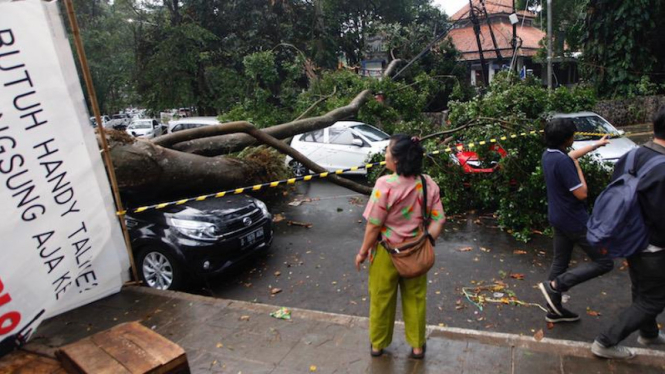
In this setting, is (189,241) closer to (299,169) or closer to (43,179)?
(43,179)

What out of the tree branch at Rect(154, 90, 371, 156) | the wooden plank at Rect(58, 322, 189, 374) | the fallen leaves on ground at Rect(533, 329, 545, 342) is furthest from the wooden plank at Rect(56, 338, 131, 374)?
the tree branch at Rect(154, 90, 371, 156)

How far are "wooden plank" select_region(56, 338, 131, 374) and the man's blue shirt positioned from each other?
348cm

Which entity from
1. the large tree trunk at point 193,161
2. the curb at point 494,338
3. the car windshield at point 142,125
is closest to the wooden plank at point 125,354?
the curb at point 494,338

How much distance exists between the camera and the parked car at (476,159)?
7.58 meters

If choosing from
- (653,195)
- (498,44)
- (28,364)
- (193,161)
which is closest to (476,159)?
(193,161)

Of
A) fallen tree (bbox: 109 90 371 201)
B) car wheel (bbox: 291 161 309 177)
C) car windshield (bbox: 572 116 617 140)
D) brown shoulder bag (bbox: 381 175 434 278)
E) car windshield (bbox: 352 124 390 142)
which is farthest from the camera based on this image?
car wheel (bbox: 291 161 309 177)

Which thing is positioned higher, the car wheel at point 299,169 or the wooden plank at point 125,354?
the wooden plank at point 125,354

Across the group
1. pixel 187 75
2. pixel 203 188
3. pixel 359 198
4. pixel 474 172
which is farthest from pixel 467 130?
pixel 187 75

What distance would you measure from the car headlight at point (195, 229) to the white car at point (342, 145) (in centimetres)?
587

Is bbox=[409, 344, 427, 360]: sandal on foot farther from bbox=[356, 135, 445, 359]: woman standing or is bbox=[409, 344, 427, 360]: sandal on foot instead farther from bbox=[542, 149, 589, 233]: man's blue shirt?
bbox=[542, 149, 589, 233]: man's blue shirt

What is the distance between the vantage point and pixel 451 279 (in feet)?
18.0

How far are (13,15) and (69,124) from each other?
36.0 inches

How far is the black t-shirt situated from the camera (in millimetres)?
2941

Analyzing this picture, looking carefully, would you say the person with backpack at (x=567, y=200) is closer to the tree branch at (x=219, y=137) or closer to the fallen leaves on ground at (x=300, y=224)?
the fallen leaves on ground at (x=300, y=224)
